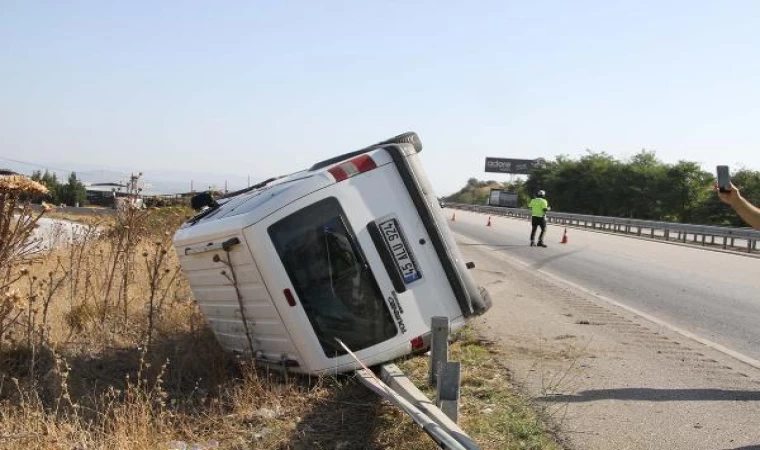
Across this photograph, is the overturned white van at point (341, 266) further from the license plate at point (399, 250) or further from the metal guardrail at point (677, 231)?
the metal guardrail at point (677, 231)

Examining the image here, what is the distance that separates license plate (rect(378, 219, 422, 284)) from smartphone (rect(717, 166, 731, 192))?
2.24 m

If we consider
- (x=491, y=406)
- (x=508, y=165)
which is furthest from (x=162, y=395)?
(x=508, y=165)

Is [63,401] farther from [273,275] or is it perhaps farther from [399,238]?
[399,238]

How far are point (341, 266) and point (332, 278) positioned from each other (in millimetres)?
111

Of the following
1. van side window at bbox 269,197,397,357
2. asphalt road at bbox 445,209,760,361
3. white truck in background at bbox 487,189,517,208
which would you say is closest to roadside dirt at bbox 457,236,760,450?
asphalt road at bbox 445,209,760,361

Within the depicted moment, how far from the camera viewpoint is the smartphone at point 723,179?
17.0 ft

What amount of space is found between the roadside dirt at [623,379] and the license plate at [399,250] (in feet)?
4.12

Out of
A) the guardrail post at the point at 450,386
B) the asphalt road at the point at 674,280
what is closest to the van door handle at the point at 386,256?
the guardrail post at the point at 450,386

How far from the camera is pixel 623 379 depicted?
6.10 metres

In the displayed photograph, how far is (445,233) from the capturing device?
19.4 feet

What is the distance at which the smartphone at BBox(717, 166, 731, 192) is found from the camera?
17.0ft

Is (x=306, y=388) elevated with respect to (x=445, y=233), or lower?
lower

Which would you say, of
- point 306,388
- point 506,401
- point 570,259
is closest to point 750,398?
point 506,401

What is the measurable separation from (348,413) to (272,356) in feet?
3.09
